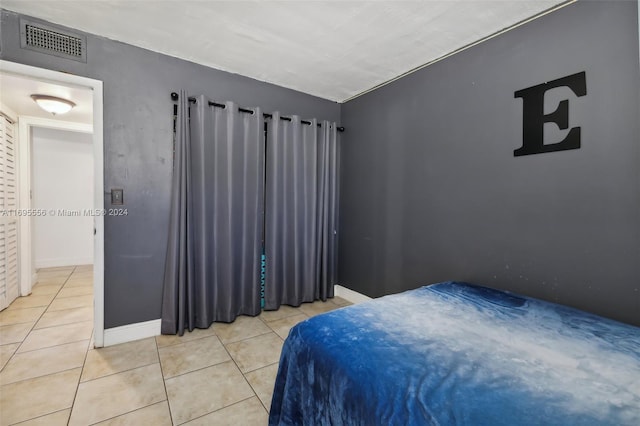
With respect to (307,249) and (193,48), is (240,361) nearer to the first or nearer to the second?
(307,249)

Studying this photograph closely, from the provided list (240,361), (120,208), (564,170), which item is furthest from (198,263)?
(564,170)

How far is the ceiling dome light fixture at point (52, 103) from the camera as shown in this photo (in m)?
3.08

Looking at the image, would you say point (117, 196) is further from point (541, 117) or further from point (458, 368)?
point (541, 117)

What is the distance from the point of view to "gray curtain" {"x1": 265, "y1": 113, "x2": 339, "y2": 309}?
293 cm

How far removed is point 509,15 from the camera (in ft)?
6.07

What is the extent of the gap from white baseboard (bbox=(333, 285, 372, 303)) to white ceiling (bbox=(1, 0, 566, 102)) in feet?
7.65

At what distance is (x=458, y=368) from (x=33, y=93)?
177 inches

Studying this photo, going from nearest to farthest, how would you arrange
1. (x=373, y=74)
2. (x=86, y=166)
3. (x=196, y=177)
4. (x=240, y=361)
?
(x=240, y=361) < (x=196, y=177) < (x=373, y=74) < (x=86, y=166)

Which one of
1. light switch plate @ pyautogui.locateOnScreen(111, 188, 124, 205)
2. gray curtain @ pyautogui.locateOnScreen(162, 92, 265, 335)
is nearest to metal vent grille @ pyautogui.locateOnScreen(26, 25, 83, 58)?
gray curtain @ pyautogui.locateOnScreen(162, 92, 265, 335)

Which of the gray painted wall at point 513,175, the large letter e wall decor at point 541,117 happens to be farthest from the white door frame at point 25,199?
the large letter e wall decor at point 541,117

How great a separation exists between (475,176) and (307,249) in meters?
1.79

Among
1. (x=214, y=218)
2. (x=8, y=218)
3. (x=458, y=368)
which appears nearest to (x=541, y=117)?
(x=458, y=368)

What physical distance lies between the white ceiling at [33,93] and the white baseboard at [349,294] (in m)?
3.18

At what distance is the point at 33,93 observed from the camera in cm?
304
